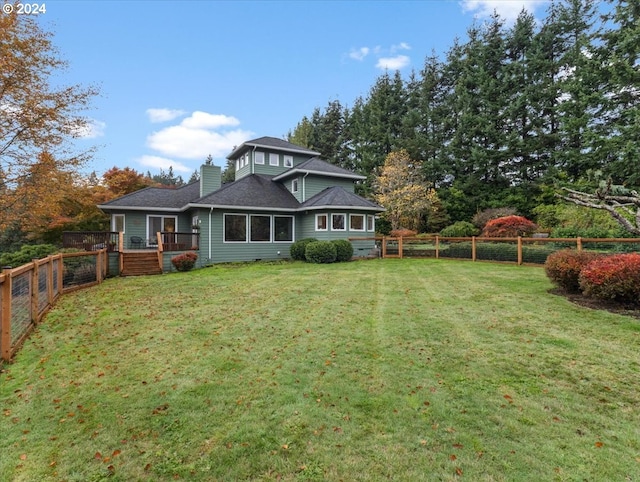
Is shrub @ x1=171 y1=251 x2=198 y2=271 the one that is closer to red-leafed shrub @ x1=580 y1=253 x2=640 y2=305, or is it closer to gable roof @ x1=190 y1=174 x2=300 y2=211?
gable roof @ x1=190 y1=174 x2=300 y2=211

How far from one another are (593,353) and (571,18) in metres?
29.4

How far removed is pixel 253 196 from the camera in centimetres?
1688

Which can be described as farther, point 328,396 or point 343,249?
point 343,249

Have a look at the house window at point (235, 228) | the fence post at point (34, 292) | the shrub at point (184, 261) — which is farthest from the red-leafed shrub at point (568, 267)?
the house window at point (235, 228)

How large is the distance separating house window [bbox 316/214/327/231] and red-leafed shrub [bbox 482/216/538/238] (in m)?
9.24

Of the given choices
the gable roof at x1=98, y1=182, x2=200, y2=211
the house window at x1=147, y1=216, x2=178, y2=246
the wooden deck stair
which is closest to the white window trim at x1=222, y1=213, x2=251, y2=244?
the gable roof at x1=98, y1=182, x2=200, y2=211

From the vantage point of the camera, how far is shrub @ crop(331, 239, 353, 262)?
15.4 meters

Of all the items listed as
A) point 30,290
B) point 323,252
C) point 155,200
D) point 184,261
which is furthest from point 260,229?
point 30,290

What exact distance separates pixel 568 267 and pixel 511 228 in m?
10.9

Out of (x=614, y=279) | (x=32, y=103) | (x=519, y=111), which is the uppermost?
(x=519, y=111)

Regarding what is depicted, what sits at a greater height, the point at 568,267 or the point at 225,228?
the point at 225,228

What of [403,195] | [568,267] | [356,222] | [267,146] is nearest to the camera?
[568,267]

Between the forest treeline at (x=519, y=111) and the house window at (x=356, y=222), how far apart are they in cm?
1078

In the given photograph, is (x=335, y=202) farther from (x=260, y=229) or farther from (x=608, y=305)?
(x=608, y=305)
